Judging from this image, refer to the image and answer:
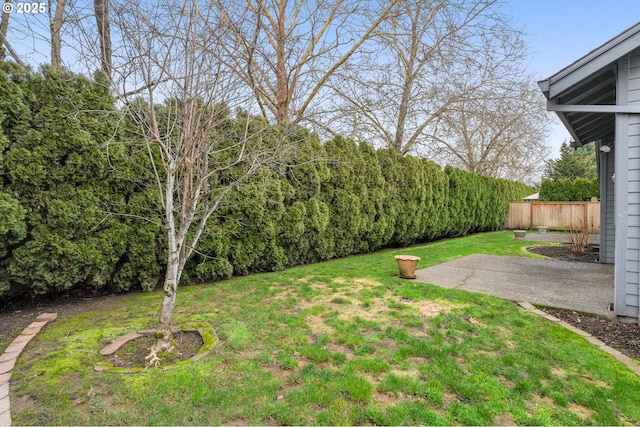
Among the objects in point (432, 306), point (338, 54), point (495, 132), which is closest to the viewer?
point (432, 306)

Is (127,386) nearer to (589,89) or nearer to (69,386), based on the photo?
(69,386)

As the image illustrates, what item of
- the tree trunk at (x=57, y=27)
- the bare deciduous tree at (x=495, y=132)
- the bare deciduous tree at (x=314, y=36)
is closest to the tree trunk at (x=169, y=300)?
the tree trunk at (x=57, y=27)

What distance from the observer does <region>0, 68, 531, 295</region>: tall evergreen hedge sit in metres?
3.92

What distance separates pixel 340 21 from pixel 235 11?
6063mm

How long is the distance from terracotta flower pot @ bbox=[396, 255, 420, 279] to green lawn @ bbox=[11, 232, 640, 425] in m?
1.49

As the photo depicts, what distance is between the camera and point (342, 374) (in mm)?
2461

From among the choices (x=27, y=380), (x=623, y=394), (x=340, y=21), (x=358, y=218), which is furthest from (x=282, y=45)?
(x=623, y=394)

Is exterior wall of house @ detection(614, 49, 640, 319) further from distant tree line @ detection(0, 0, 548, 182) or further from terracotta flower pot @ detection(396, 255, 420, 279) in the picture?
distant tree line @ detection(0, 0, 548, 182)

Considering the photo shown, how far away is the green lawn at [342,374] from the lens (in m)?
2.03

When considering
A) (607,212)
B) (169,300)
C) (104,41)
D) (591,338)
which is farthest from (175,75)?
(607,212)

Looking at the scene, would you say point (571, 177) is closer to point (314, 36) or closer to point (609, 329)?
point (314, 36)

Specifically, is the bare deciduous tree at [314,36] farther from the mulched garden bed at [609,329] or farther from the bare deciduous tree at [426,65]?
the mulched garden bed at [609,329]

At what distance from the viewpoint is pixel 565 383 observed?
2.39m

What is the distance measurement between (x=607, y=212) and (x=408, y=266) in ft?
16.0
